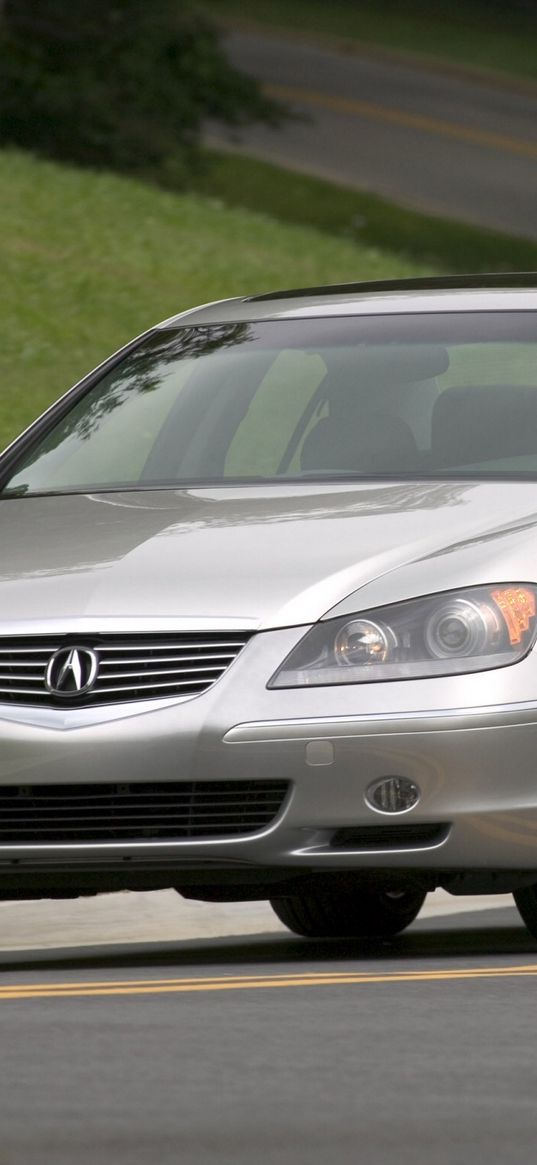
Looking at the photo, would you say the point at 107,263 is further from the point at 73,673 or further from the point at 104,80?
the point at 73,673

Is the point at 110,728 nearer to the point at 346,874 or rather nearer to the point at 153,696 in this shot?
the point at 153,696

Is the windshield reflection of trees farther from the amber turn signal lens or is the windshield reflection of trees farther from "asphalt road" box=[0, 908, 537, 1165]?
the amber turn signal lens

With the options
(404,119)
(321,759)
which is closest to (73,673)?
(321,759)

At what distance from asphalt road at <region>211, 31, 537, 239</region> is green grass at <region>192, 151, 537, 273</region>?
58 centimetres

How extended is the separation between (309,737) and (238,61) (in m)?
34.8

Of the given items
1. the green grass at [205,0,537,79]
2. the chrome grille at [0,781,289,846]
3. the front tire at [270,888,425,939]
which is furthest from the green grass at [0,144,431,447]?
the green grass at [205,0,537,79]

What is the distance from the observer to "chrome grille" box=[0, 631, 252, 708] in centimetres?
683

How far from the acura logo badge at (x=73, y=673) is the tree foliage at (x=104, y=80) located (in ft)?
61.0

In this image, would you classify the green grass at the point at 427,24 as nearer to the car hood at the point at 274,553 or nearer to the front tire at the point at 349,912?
the front tire at the point at 349,912

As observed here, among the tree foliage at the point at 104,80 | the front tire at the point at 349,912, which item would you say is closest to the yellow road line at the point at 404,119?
the tree foliage at the point at 104,80

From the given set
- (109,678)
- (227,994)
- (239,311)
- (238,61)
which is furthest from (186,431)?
(238,61)

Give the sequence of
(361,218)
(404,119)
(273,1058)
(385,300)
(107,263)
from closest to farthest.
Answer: (273,1058)
(385,300)
(107,263)
(361,218)
(404,119)

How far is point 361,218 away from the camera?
2895 centimetres

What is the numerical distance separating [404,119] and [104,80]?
13631 mm
